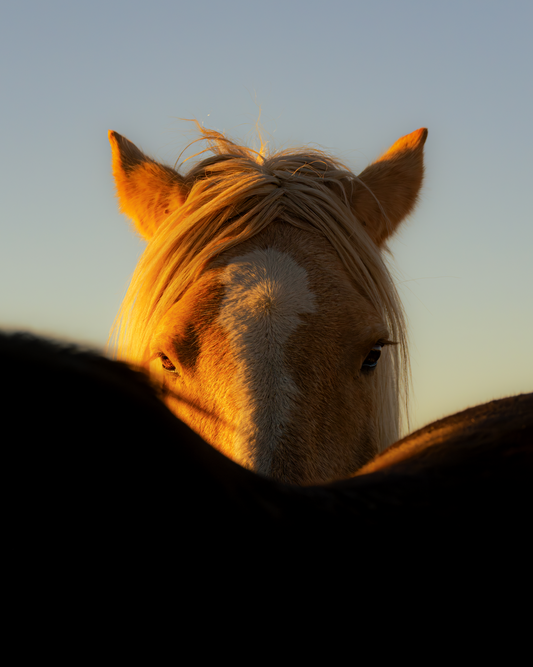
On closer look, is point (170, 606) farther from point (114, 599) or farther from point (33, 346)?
point (33, 346)

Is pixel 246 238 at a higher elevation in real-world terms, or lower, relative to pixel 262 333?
higher

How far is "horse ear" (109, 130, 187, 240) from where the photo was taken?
3.05 m

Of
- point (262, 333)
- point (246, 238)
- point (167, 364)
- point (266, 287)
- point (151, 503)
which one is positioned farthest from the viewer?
point (246, 238)

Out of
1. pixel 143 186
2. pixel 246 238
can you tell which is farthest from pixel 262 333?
pixel 143 186

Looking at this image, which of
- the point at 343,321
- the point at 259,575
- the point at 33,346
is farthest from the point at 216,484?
the point at 343,321

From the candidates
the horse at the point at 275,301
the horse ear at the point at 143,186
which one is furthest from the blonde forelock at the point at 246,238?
the horse ear at the point at 143,186

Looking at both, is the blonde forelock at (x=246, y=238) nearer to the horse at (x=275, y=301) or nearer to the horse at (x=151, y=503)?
the horse at (x=275, y=301)

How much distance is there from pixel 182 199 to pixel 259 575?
2616mm

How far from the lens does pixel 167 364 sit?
2.34 meters

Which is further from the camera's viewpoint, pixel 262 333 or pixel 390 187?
pixel 390 187

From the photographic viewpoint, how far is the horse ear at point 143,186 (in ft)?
10.0

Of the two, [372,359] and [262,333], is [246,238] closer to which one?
[262,333]

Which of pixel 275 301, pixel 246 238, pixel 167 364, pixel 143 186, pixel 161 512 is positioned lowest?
pixel 161 512

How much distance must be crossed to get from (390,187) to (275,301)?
142cm
